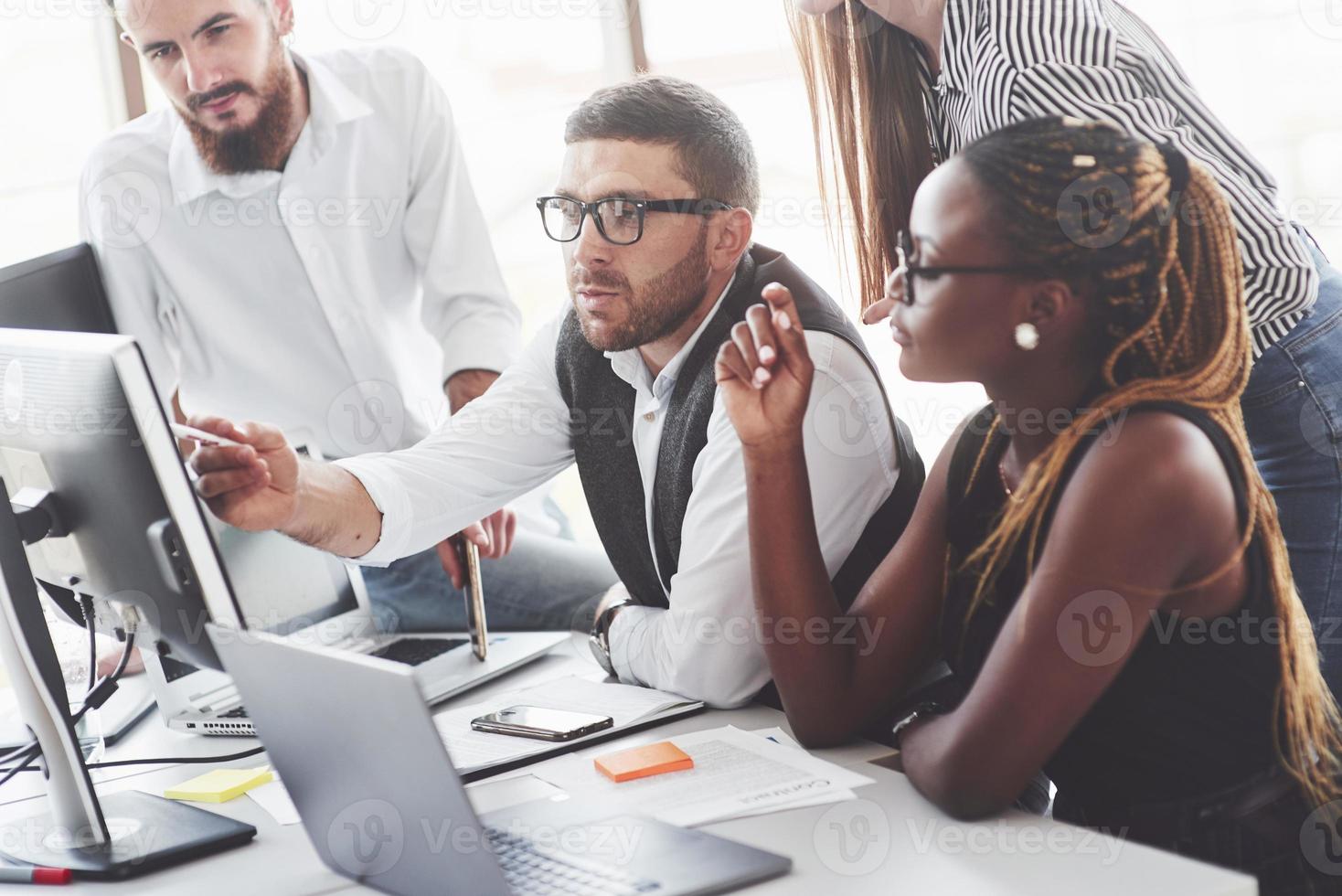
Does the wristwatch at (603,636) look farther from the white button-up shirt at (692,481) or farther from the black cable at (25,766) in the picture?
the black cable at (25,766)

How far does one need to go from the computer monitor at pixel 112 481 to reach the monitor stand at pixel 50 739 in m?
0.04

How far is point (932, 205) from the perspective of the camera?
3.79 ft

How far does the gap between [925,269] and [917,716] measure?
Result: 16.9 inches

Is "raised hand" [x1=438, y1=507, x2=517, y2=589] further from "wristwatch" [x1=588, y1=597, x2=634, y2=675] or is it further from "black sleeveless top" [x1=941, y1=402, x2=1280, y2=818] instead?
"black sleeveless top" [x1=941, y1=402, x2=1280, y2=818]

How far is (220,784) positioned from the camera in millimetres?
1304

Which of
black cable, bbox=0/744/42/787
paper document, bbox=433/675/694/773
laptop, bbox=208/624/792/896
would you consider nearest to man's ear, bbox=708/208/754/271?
paper document, bbox=433/675/694/773

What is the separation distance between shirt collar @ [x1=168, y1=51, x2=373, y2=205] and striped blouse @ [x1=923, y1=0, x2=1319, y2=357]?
1.43 m

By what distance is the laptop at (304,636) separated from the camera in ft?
5.08

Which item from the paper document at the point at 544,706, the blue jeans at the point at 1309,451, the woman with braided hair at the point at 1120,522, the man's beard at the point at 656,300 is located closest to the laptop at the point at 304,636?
the paper document at the point at 544,706

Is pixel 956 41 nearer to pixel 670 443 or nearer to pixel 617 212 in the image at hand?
pixel 617 212

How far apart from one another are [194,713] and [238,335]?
1068mm

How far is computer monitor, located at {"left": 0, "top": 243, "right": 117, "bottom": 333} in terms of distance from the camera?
1.59 m

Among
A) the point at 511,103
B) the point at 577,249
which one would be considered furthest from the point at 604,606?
the point at 511,103

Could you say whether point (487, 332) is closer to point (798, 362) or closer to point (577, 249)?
point (577, 249)
